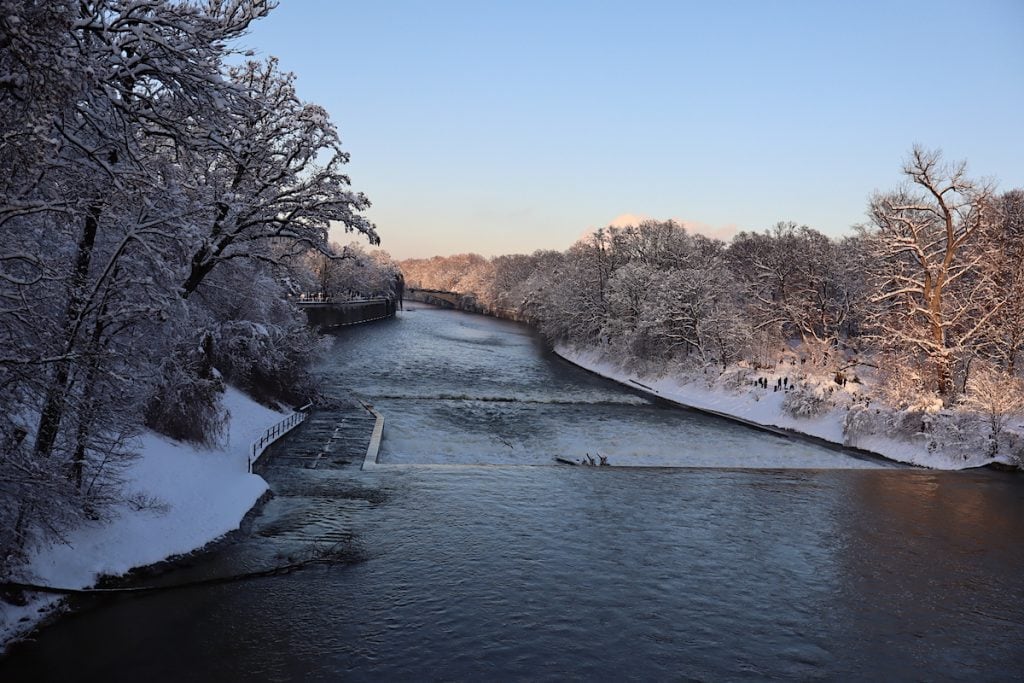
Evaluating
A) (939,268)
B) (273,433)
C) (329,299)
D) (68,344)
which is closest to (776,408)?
(939,268)

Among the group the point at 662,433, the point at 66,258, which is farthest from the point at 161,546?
the point at 662,433

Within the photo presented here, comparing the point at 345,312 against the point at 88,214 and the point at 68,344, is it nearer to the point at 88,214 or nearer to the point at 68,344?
the point at 68,344

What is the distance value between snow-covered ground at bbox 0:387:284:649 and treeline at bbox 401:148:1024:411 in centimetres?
3181

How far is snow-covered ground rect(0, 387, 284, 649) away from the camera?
14.3 meters

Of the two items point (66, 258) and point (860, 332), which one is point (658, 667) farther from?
→ point (860, 332)

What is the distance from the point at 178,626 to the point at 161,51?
33.7 ft

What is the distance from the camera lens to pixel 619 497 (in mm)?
26141

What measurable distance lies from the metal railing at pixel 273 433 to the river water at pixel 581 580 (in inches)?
36.9

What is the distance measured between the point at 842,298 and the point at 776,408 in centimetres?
3134

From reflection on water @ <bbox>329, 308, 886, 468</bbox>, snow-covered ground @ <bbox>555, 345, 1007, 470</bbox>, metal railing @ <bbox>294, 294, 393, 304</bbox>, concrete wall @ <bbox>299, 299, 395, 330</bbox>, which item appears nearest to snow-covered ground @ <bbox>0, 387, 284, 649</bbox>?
reflection on water @ <bbox>329, 308, 886, 468</bbox>

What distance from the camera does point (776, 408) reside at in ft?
148

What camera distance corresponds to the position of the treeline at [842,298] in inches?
1495

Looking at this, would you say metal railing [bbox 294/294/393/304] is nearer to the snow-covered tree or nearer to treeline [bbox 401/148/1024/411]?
treeline [bbox 401/148/1024/411]

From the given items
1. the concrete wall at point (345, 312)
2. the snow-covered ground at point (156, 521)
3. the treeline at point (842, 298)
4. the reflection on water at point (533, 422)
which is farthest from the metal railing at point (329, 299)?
the snow-covered ground at point (156, 521)
